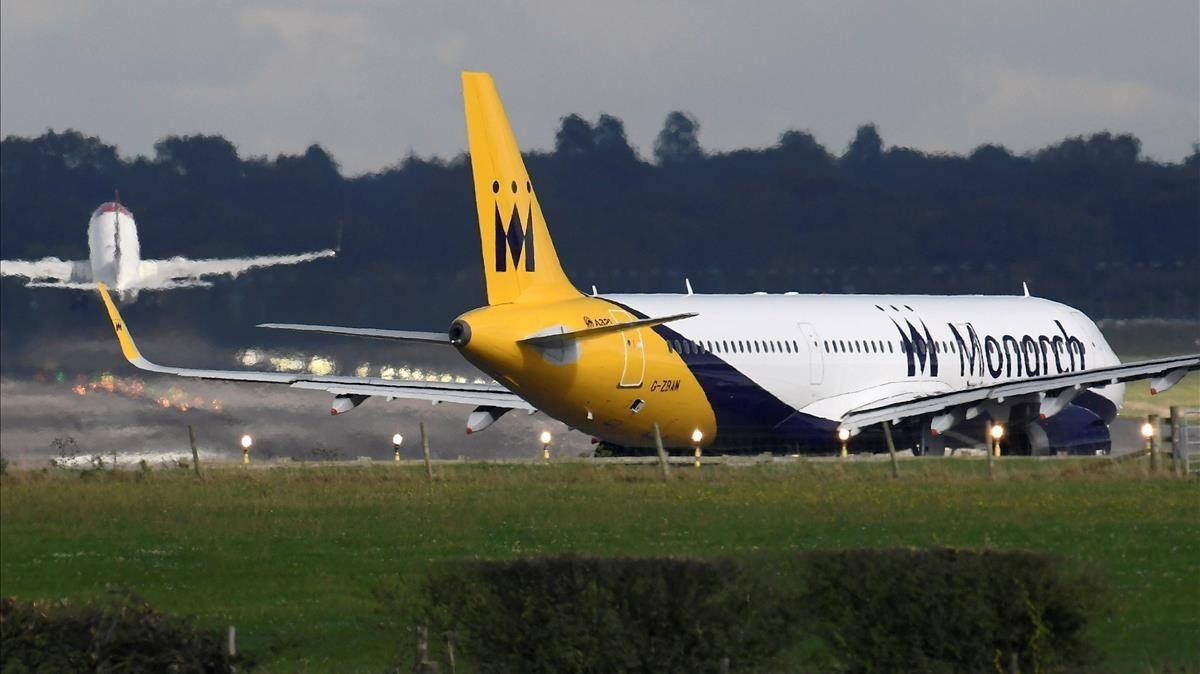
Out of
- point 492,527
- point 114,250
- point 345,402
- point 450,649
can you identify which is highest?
point 114,250

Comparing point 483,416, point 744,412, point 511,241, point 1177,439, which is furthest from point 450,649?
point 483,416

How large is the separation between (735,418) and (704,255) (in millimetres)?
10690

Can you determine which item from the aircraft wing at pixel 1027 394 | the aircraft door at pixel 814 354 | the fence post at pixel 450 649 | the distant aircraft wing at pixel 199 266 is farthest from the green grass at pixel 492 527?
the distant aircraft wing at pixel 199 266

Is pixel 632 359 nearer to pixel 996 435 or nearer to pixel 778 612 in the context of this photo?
pixel 996 435

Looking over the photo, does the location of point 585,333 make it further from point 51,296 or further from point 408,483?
point 51,296

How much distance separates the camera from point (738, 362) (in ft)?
148

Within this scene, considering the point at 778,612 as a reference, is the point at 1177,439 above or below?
above

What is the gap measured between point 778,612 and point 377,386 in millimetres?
33147

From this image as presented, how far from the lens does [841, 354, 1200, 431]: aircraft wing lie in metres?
44.7

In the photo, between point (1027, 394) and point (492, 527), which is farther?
point (1027, 394)

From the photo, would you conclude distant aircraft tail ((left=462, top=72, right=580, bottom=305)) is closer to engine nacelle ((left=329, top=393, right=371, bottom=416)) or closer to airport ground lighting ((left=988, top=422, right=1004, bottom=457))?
engine nacelle ((left=329, top=393, right=371, bottom=416))

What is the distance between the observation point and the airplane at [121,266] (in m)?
49.6

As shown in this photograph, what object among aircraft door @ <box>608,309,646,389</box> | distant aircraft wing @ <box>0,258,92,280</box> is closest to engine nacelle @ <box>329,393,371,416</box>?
distant aircraft wing @ <box>0,258,92,280</box>

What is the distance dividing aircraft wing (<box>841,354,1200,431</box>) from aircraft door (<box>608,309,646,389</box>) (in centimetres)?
760
